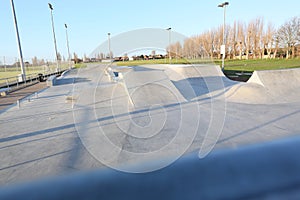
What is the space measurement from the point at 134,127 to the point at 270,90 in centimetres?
949

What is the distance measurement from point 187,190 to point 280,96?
39.4 feet

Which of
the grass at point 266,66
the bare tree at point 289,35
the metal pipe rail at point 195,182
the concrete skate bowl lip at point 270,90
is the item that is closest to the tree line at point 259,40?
the bare tree at point 289,35

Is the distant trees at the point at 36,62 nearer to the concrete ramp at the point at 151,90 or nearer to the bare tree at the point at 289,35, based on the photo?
the concrete ramp at the point at 151,90

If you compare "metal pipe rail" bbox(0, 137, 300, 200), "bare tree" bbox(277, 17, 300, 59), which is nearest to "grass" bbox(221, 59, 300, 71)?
"bare tree" bbox(277, 17, 300, 59)

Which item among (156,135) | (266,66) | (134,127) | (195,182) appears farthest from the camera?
(266,66)

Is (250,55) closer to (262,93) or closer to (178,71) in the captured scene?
(178,71)

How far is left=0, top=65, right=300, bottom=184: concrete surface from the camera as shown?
164 inches

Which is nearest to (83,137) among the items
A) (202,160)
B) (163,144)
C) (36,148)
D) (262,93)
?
(36,148)

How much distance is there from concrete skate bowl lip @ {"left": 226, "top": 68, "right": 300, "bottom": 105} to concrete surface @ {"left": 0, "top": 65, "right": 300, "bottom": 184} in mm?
59

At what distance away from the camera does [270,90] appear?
11.3 metres

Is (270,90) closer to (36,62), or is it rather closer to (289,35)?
(36,62)

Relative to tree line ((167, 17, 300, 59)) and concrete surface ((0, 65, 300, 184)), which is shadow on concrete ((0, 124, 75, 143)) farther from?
tree line ((167, 17, 300, 59))

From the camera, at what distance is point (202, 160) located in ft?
2.76

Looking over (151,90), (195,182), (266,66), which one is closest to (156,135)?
(195,182)
